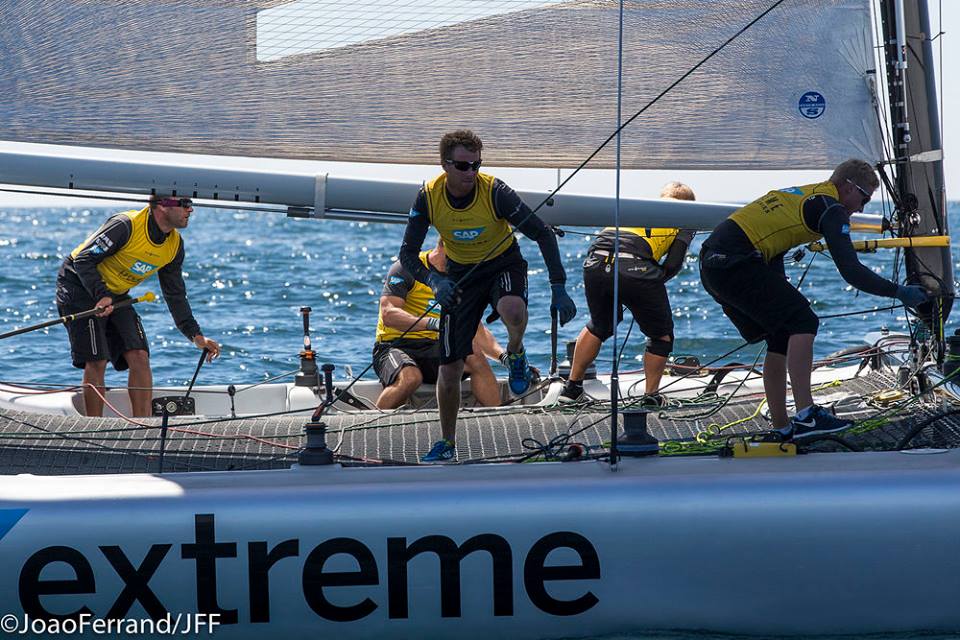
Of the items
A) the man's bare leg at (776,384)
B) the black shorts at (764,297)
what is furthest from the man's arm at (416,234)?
the man's bare leg at (776,384)

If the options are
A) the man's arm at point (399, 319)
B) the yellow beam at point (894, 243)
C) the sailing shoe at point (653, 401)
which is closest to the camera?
the yellow beam at point (894, 243)

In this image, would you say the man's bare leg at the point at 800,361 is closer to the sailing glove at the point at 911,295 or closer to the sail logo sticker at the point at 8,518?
the sailing glove at the point at 911,295

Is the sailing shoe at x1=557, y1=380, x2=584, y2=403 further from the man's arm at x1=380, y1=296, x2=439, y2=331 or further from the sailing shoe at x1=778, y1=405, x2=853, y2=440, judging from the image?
the sailing shoe at x1=778, y1=405, x2=853, y2=440

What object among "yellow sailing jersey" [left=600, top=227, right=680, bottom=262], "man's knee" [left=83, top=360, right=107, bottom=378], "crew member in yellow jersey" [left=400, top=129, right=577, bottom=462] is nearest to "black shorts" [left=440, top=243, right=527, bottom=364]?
"crew member in yellow jersey" [left=400, top=129, right=577, bottom=462]

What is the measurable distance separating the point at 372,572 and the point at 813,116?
2616mm

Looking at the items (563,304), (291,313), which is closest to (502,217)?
(563,304)

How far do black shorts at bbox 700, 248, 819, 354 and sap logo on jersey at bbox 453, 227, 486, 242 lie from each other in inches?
31.9

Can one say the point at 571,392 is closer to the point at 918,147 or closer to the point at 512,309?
the point at 512,309

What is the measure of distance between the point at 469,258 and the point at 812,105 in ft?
5.04

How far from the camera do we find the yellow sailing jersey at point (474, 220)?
16.3 ft

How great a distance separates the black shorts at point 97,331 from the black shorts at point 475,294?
6.48ft

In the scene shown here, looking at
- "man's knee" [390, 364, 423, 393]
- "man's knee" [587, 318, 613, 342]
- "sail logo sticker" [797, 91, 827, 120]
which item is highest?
"sail logo sticker" [797, 91, 827, 120]

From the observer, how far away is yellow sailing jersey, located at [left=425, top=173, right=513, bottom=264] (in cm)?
498

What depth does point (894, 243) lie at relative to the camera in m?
5.23
